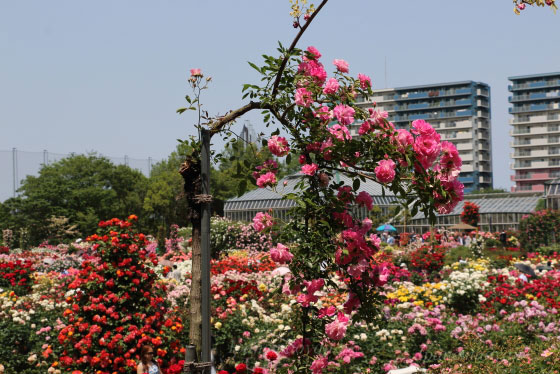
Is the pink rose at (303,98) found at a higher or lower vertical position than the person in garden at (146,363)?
higher

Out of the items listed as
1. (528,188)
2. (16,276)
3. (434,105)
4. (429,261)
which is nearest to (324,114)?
(16,276)

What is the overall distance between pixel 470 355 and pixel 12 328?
20.2 feet

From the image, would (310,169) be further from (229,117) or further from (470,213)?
(470,213)

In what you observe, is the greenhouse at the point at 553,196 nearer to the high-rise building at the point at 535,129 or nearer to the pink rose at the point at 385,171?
the pink rose at the point at 385,171

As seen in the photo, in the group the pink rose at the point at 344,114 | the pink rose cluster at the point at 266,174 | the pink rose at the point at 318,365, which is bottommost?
the pink rose at the point at 318,365

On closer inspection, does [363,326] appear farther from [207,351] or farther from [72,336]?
[207,351]

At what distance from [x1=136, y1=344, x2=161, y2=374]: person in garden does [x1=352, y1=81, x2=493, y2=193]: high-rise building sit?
9649 cm

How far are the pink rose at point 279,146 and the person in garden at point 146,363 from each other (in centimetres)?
378

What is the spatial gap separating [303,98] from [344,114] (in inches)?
12.2

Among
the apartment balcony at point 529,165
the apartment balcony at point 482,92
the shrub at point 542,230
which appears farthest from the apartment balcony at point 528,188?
the shrub at point 542,230

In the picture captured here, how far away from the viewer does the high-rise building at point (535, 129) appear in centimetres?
9838

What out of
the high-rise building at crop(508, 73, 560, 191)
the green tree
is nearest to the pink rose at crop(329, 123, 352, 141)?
the green tree

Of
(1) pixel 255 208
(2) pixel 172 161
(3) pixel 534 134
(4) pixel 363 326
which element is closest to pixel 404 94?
(3) pixel 534 134

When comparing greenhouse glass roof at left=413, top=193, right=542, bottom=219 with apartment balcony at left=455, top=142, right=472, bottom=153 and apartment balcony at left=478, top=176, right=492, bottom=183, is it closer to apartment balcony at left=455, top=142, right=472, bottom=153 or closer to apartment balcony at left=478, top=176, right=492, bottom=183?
apartment balcony at left=455, top=142, right=472, bottom=153
